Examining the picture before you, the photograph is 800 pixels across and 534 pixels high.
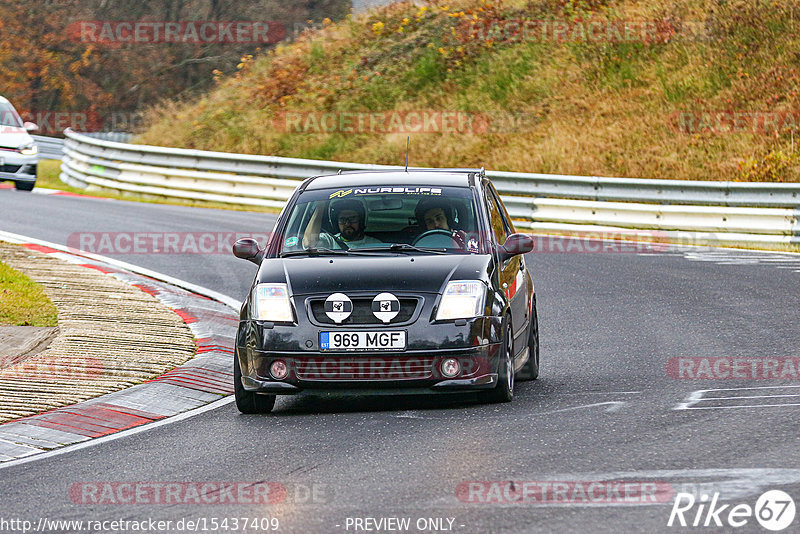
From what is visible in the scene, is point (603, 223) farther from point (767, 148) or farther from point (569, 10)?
point (569, 10)

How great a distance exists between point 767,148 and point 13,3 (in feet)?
101

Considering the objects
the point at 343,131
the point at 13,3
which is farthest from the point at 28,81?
the point at 343,131

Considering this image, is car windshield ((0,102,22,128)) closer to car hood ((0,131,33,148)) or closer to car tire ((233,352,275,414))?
car hood ((0,131,33,148))

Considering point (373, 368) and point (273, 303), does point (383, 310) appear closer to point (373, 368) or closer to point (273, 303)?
point (373, 368)

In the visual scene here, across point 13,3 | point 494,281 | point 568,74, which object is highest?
point 13,3

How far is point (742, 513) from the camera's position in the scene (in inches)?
213

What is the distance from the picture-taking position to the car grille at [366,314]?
817 centimetres

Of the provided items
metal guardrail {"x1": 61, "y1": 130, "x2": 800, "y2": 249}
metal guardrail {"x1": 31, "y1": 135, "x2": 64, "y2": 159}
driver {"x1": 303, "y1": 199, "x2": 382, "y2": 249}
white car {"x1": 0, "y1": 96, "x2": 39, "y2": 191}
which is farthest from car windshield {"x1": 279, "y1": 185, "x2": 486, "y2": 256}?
metal guardrail {"x1": 31, "y1": 135, "x2": 64, "y2": 159}

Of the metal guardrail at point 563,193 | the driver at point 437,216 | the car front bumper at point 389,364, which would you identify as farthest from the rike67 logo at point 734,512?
the metal guardrail at point 563,193

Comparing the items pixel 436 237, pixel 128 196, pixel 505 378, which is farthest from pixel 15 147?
pixel 505 378

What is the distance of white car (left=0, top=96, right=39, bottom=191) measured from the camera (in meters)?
23.9

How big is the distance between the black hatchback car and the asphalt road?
0.26 m

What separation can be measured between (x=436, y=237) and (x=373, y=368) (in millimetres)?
1424

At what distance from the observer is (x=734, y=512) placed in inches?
215
